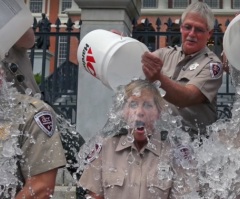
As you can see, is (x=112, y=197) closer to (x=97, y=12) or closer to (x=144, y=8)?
(x=97, y=12)

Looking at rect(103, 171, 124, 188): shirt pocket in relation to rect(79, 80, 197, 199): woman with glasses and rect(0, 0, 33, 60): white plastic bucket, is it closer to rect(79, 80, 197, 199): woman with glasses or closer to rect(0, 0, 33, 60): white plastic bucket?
rect(79, 80, 197, 199): woman with glasses

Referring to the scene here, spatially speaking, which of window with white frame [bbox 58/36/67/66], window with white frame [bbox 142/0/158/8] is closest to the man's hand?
window with white frame [bbox 58/36/67/66]

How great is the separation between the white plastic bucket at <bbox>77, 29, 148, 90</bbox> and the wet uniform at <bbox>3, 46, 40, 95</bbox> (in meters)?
0.39

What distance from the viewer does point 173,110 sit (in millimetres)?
2904

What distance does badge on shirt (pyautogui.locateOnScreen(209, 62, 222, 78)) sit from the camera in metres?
2.95

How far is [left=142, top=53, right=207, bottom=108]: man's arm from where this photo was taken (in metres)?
2.52

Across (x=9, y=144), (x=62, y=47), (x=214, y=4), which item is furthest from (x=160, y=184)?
(x=214, y=4)

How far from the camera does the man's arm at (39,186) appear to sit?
87.6 inches

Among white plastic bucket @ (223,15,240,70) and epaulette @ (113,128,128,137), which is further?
white plastic bucket @ (223,15,240,70)

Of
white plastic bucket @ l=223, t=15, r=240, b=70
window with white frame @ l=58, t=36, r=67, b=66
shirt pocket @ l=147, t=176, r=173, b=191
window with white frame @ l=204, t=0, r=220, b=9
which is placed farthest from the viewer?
window with white frame @ l=204, t=0, r=220, b=9

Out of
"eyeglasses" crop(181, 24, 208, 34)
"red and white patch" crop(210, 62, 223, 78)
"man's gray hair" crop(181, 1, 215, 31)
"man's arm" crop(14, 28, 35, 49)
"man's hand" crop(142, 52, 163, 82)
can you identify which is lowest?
"red and white patch" crop(210, 62, 223, 78)

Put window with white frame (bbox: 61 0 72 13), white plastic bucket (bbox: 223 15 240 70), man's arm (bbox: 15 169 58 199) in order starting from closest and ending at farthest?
man's arm (bbox: 15 169 58 199)
white plastic bucket (bbox: 223 15 240 70)
window with white frame (bbox: 61 0 72 13)

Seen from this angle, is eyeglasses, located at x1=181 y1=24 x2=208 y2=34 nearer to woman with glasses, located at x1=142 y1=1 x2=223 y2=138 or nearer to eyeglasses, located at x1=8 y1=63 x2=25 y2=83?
woman with glasses, located at x1=142 y1=1 x2=223 y2=138

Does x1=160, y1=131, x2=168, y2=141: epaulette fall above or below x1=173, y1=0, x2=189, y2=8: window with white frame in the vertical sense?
below
